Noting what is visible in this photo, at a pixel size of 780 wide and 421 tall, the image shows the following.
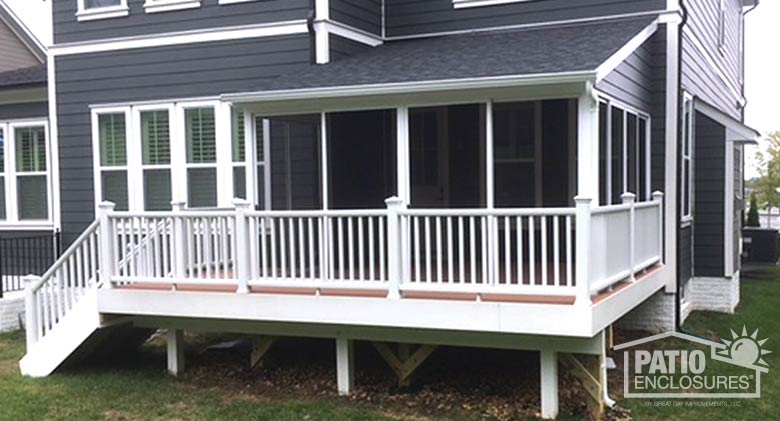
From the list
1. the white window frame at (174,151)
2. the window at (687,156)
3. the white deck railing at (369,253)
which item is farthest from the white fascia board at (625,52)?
the white window frame at (174,151)

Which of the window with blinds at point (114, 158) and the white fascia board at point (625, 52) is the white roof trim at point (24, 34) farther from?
Result: the white fascia board at point (625, 52)

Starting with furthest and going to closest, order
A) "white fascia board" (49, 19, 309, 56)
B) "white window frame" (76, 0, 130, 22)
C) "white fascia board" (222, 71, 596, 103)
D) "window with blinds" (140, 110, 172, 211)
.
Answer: "white window frame" (76, 0, 130, 22), "window with blinds" (140, 110, 172, 211), "white fascia board" (49, 19, 309, 56), "white fascia board" (222, 71, 596, 103)

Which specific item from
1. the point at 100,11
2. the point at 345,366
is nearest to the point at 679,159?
the point at 345,366

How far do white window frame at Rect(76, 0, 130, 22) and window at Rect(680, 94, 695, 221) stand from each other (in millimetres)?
7817

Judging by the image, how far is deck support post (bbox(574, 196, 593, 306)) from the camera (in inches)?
241

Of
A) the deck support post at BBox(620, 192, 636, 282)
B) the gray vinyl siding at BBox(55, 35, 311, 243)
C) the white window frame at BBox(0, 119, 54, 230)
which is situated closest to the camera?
the deck support post at BBox(620, 192, 636, 282)

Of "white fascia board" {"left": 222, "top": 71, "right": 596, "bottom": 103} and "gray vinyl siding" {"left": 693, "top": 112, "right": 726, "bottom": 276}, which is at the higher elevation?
"white fascia board" {"left": 222, "top": 71, "right": 596, "bottom": 103}

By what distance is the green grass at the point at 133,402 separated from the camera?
7.11m

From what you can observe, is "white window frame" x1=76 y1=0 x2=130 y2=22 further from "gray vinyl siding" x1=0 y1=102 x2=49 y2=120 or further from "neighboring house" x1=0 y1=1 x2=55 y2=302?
"gray vinyl siding" x1=0 y1=102 x2=49 y2=120

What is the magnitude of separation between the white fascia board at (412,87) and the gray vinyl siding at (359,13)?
6.78 ft

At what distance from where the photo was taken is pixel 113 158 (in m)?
10.7

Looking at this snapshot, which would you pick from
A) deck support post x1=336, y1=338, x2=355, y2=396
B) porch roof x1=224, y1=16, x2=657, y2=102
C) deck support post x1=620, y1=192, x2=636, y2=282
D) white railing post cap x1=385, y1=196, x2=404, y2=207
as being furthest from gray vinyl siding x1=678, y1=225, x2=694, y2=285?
white railing post cap x1=385, y1=196, x2=404, y2=207

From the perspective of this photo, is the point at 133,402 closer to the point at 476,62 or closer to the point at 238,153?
the point at 238,153

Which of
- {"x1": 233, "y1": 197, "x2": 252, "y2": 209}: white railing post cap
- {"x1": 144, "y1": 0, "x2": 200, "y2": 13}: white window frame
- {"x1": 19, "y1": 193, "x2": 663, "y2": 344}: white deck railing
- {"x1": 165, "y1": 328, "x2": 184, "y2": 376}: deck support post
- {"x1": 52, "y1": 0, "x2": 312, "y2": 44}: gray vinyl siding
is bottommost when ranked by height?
{"x1": 165, "y1": 328, "x2": 184, "y2": 376}: deck support post
